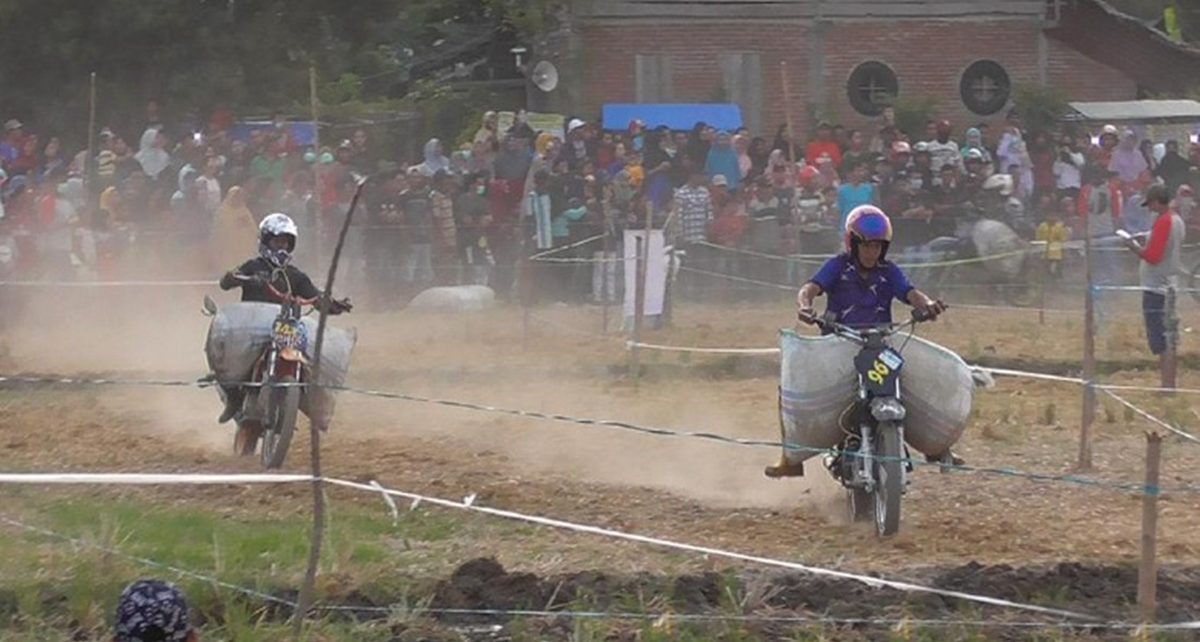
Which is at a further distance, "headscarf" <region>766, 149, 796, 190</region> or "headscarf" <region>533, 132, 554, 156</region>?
"headscarf" <region>533, 132, 554, 156</region>

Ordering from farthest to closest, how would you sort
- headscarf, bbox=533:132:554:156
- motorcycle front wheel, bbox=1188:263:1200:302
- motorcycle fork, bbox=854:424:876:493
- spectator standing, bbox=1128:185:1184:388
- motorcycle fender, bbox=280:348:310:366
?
headscarf, bbox=533:132:554:156 → motorcycle front wheel, bbox=1188:263:1200:302 → spectator standing, bbox=1128:185:1184:388 → motorcycle fender, bbox=280:348:310:366 → motorcycle fork, bbox=854:424:876:493

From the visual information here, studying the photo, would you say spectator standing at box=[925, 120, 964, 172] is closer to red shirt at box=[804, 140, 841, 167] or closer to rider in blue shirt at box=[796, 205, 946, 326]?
red shirt at box=[804, 140, 841, 167]

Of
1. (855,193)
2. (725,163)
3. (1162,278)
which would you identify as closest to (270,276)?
(1162,278)

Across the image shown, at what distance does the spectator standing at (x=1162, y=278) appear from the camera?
16719mm

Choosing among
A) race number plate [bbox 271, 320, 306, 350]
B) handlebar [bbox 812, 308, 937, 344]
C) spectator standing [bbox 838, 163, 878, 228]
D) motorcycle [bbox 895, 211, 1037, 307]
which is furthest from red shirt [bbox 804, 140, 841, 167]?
handlebar [bbox 812, 308, 937, 344]

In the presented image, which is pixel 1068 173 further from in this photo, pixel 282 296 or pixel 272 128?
pixel 282 296

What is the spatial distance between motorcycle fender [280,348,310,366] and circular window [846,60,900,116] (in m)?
22.8

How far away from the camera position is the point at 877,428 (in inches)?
410

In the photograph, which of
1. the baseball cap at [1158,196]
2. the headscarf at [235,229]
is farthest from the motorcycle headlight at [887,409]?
the headscarf at [235,229]

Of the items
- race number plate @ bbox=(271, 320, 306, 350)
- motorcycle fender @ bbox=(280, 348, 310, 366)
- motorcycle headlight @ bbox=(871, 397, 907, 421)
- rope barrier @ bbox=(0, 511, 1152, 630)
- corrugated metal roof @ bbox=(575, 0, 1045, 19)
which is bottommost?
rope barrier @ bbox=(0, 511, 1152, 630)

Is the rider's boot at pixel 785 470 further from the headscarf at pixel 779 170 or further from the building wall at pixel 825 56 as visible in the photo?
the building wall at pixel 825 56

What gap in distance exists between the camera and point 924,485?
12258 mm

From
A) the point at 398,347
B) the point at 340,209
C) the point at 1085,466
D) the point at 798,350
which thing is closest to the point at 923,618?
the point at 798,350

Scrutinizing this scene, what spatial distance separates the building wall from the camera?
112 feet
